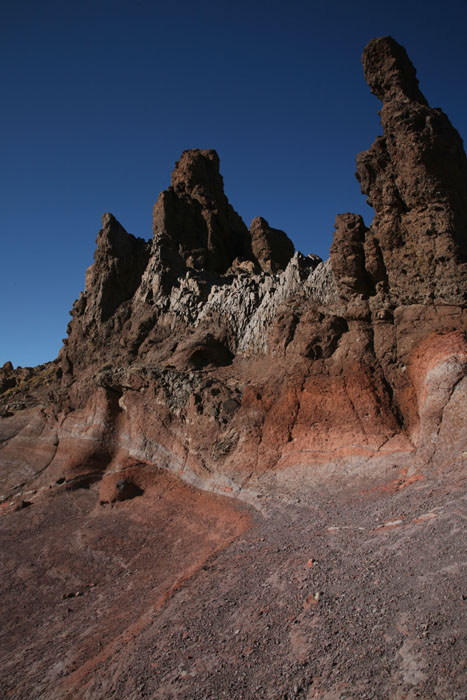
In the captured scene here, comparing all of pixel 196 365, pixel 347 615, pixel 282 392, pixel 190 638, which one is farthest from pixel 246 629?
pixel 196 365

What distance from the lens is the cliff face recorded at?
533 inches

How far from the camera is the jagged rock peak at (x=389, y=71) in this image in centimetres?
1567

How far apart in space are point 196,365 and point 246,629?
1419 cm

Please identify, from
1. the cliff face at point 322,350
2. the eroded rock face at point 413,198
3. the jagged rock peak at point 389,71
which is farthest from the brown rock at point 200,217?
the eroded rock face at point 413,198

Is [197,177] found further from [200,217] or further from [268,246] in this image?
[268,246]

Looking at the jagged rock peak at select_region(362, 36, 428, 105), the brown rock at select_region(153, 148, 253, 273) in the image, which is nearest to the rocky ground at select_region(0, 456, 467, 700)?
the jagged rock peak at select_region(362, 36, 428, 105)

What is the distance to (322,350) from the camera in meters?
15.9

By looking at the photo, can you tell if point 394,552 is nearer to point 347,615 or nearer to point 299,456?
point 347,615

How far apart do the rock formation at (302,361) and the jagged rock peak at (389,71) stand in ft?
0.22

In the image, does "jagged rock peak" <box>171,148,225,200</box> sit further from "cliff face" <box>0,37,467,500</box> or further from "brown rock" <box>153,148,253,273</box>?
"cliff face" <box>0,37,467,500</box>

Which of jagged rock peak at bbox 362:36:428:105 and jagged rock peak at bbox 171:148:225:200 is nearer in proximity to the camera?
jagged rock peak at bbox 362:36:428:105

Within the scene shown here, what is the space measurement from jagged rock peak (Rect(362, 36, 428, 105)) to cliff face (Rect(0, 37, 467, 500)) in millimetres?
55

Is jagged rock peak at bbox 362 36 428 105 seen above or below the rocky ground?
above

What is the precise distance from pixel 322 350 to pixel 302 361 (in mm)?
868
